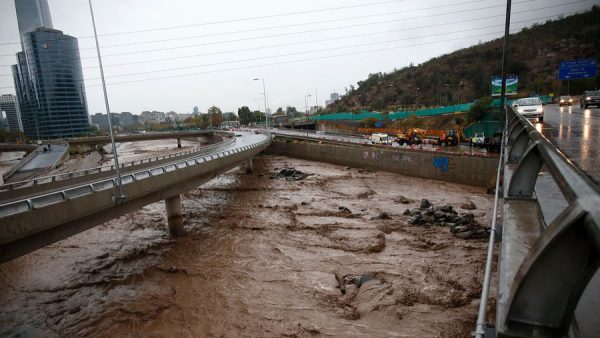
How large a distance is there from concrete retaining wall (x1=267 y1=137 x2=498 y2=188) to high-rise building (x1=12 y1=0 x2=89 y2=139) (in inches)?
1567

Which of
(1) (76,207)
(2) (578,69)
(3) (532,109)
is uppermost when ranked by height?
(2) (578,69)

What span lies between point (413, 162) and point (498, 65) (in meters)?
90.3

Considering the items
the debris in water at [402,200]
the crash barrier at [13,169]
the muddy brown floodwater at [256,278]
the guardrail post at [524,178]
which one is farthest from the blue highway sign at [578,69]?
the crash barrier at [13,169]

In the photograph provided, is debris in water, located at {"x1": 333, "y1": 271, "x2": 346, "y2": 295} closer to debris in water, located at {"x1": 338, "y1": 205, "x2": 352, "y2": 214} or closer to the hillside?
debris in water, located at {"x1": 338, "y1": 205, "x2": 352, "y2": 214}

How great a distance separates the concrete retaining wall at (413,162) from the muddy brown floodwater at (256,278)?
16.6ft

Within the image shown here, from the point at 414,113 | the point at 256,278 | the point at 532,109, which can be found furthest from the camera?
the point at 414,113

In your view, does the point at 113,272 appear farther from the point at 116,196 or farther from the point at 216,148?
the point at 216,148

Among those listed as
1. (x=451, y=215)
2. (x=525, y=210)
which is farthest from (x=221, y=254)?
(x=525, y=210)

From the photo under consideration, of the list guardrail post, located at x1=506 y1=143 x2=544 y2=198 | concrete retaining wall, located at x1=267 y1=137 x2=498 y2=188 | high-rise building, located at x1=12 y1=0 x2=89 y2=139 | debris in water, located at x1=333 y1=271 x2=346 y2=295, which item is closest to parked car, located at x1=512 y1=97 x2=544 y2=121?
concrete retaining wall, located at x1=267 y1=137 x2=498 y2=188

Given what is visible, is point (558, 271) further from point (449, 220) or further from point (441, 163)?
point (441, 163)

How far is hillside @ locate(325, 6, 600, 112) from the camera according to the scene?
3489 inches

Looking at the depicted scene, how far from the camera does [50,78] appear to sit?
201ft

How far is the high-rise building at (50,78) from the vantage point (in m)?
54.7

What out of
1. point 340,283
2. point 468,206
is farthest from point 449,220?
point 340,283
